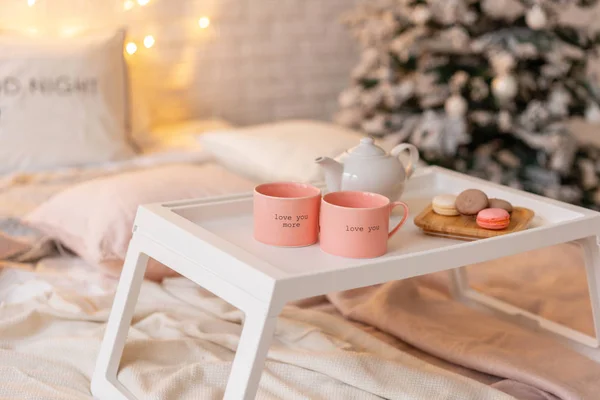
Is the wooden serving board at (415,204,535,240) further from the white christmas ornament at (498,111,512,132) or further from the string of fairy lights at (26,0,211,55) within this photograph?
the string of fairy lights at (26,0,211,55)

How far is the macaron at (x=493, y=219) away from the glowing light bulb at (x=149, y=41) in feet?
5.22

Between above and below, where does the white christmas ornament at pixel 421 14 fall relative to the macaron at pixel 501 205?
above

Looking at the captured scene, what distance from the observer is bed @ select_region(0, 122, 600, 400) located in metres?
1.24

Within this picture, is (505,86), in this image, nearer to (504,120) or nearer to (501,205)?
(504,120)

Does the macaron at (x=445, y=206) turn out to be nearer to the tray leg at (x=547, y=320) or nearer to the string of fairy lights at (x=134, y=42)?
the tray leg at (x=547, y=320)

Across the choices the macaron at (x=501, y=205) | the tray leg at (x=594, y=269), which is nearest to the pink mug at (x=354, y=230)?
the macaron at (x=501, y=205)

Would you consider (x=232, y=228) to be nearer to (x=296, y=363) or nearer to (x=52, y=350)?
(x=296, y=363)

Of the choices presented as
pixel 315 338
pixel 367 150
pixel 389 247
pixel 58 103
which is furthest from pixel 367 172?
pixel 58 103

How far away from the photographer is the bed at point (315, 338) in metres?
1.24

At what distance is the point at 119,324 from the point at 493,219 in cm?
61

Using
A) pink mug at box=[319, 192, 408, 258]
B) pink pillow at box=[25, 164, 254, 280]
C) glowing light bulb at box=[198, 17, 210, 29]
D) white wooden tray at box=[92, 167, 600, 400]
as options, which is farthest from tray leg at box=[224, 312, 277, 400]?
glowing light bulb at box=[198, 17, 210, 29]

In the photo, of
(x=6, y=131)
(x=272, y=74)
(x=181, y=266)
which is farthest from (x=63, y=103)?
(x=181, y=266)

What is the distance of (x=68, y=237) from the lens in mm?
1735

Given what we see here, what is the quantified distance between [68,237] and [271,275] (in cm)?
85
